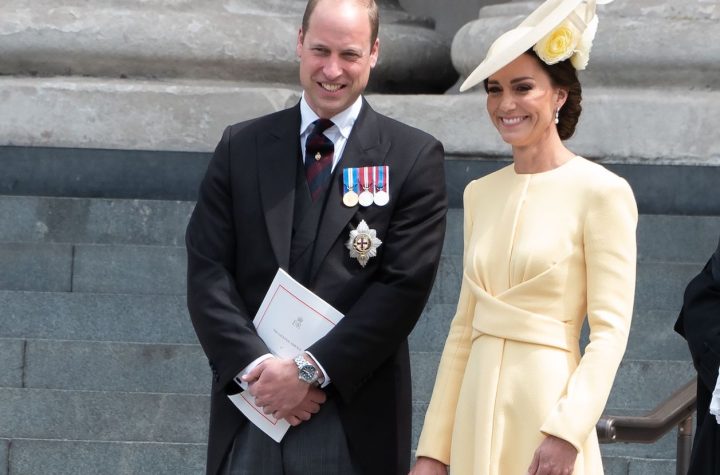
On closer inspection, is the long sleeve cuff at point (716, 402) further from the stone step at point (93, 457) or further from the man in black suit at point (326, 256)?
the stone step at point (93, 457)

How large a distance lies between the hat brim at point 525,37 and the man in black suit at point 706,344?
2.30ft

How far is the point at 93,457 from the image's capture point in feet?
20.1

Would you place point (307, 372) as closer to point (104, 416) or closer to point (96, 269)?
point (104, 416)

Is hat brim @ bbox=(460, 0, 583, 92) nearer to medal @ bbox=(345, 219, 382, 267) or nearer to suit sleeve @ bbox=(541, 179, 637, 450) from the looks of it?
suit sleeve @ bbox=(541, 179, 637, 450)

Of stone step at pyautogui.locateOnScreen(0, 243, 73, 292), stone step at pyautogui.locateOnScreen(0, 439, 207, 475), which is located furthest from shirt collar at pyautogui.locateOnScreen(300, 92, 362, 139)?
stone step at pyautogui.locateOnScreen(0, 243, 73, 292)

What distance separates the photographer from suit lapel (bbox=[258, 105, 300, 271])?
14.2 ft

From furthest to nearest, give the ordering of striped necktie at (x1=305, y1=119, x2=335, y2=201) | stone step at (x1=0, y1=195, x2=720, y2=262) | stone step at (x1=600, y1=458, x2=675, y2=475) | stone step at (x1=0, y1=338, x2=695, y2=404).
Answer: stone step at (x1=0, y1=195, x2=720, y2=262) → stone step at (x1=0, y1=338, x2=695, y2=404) → stone step at (x1=600, y1=458, x2=675, y2=475) → striped necktie at (x1=305, y1=119, x2=335, y2=201)

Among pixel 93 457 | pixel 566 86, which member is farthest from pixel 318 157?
pixel 93 457

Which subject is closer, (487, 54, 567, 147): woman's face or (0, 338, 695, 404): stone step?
(487, 54, 567, 147): woman's face

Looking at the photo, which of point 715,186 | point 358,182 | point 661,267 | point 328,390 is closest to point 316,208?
point 358,182

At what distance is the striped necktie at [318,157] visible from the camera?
4.42m

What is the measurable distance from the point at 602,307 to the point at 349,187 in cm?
83

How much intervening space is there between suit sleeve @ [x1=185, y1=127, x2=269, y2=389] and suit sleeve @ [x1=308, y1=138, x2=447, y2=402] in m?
0.19

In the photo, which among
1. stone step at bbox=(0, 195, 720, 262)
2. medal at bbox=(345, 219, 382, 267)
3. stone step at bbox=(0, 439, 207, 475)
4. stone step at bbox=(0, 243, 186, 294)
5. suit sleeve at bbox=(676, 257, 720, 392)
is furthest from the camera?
stone step at bbox=(0, 195, 720, 262)
